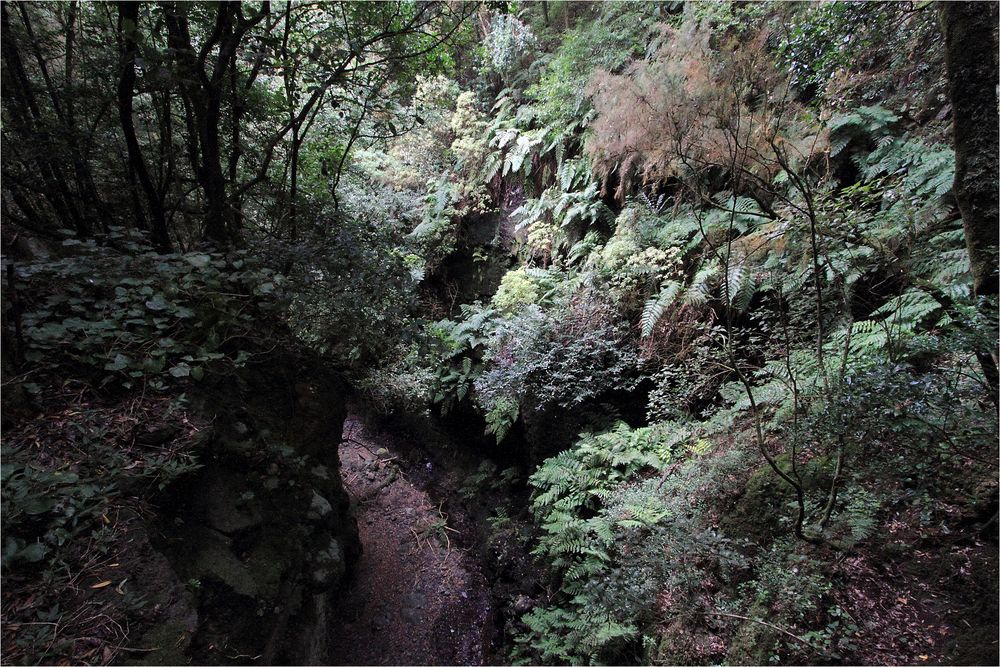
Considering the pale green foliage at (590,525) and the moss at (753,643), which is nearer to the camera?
the moss at (753,643)

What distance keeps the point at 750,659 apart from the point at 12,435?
4500mm

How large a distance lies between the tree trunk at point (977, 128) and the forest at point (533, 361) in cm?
2

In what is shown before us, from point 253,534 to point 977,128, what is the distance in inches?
208

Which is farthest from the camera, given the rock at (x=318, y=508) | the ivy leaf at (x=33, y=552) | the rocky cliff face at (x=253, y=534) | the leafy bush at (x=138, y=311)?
the rock at (x=318, y=508)

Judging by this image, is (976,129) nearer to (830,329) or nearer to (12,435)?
(830,329)

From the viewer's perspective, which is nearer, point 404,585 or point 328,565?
point 328,565

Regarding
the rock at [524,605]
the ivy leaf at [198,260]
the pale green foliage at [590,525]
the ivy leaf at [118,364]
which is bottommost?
the rock at [524,605]

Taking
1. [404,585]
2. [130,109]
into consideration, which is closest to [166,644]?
[404,585]

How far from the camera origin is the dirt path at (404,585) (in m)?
4.75

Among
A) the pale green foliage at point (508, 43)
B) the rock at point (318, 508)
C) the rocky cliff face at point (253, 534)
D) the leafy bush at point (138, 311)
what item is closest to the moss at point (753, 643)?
the rocky cliff face at point (253, 534)

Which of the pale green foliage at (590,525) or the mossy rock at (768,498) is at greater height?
the mossy rock at (768,498)

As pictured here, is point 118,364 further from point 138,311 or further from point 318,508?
point 318,508

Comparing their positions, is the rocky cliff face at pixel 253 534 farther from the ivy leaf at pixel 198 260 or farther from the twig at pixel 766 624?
the twig at pixel 766 624

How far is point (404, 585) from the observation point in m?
5.50
